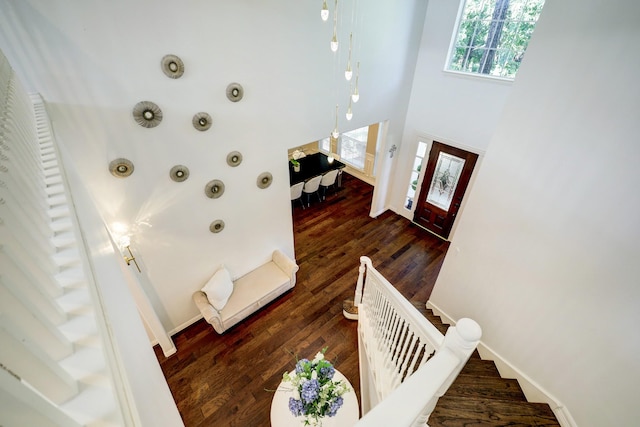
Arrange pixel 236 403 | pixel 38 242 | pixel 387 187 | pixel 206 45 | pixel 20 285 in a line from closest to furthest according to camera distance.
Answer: pixel 20 285 < pixel 38 242 < pixel 206 45 < pixel 236 403 < pixel 387 187

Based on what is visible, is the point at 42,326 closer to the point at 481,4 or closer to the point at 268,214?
the point at 268,214

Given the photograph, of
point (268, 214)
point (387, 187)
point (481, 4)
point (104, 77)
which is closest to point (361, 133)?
point (387, 187)

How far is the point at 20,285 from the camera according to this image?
0.44 m

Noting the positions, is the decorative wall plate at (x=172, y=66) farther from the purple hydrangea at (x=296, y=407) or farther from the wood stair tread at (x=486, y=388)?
the wood stair tread at (x=486, y=388)

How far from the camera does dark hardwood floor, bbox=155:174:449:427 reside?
345 cm

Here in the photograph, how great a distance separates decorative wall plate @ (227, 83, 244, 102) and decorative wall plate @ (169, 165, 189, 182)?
2.99 feet

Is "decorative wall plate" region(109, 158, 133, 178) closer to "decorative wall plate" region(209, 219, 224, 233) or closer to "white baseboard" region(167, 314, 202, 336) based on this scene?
"decorative wall plate" region(209, 219, 224, 233)

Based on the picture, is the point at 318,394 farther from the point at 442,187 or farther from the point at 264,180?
the point at 442,187

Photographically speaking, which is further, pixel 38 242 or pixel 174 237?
pixel 174 237

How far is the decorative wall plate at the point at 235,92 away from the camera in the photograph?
3019 mm

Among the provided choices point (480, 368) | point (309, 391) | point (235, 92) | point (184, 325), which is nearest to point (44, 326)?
point (309, 391)

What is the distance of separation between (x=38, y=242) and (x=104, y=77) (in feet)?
8.08

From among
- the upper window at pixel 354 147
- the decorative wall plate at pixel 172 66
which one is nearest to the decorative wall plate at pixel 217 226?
the decorative wall plate at pixel 172 66

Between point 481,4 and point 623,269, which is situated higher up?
point 481,4
